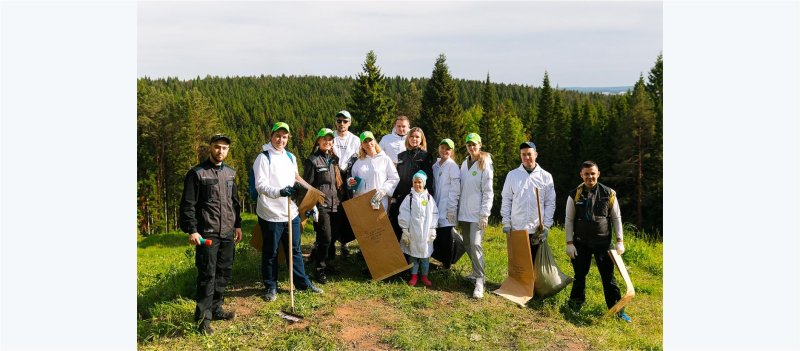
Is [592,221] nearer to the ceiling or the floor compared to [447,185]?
nearer to the floor

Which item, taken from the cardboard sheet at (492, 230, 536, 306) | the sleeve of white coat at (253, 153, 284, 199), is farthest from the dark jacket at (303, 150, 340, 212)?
the cardboard sheet at (492, 230, 536, 306)

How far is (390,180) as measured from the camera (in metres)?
8.17

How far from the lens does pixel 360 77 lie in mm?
42844

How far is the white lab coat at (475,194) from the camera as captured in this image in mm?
7781

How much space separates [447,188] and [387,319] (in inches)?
83.2

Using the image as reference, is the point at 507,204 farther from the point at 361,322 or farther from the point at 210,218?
the point at 210,218

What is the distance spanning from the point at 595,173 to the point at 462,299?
2.53 meters

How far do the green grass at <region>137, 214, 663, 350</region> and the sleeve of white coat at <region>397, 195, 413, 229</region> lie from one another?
913 mm

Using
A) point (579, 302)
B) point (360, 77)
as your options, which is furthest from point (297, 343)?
point (360, 77)

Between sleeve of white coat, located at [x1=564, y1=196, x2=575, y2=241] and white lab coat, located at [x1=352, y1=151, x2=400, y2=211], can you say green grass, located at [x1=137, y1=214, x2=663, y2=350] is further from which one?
white lab coat, located at [x1=352, y1=151, x2=400, y2=211]

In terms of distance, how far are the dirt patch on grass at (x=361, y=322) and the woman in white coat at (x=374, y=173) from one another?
62.0 inches

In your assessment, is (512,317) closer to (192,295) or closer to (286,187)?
(286,187)

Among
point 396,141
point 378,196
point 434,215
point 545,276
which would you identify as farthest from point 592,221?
point 396,141

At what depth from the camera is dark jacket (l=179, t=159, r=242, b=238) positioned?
20.4 feet
